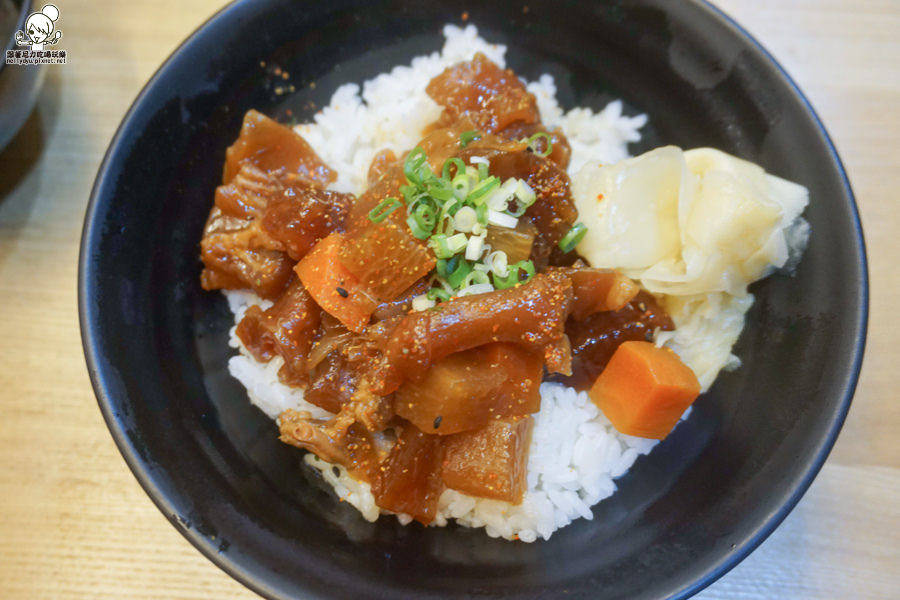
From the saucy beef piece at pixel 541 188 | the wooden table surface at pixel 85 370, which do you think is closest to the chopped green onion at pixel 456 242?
the saucy beef piece at pixel 541 188

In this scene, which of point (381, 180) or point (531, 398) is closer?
point (531, 398)

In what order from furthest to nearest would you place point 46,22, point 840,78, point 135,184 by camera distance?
point 840,78
point 46,22
point 135,184

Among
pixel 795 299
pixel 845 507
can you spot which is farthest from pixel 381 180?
pixel 845 507

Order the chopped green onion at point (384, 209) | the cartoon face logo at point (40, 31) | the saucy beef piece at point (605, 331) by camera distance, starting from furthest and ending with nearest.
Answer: the cartoon face logo at point (40, 31)
the saucy beef piece at point (605, 331)
the chopped green onion at point (384, 209)

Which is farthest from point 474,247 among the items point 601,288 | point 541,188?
point 601,288

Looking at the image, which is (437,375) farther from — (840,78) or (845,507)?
(840,78)

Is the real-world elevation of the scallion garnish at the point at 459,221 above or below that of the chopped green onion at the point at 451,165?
below

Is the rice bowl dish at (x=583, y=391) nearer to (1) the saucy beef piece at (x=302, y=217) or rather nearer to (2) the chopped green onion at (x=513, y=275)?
(2) the chopped green onion at (x=513, y=275)

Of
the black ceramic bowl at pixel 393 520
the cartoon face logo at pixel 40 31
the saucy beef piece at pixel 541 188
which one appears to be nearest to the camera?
the black ceramic bowl at pixel 393 520
